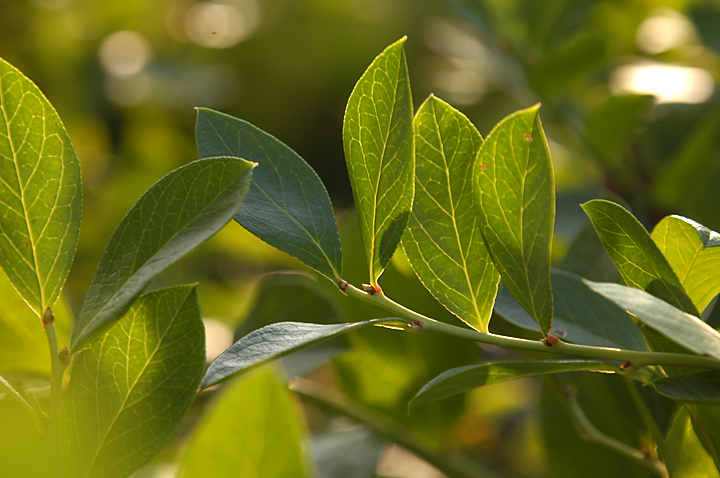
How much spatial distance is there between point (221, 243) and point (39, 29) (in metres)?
0.51

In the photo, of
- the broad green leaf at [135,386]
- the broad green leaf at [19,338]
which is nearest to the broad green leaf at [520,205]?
the broad green leaf at [135,386]

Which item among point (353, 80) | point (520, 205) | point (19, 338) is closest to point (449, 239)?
point (520, 205)

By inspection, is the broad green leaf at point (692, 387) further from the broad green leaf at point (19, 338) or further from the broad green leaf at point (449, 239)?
the broad green leaf at point (19, 338)

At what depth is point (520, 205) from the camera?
280 mm

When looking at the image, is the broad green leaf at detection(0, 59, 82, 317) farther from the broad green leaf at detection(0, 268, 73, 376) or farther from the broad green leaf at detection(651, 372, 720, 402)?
the broad green leaf at detection(651, 372, 720, 402)

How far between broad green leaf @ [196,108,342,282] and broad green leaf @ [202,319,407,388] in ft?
0.14

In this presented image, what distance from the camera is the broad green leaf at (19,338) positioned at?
15.4 inches

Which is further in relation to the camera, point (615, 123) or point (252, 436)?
point (615, 123)

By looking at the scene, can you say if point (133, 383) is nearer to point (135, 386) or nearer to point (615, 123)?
point (135, 386)

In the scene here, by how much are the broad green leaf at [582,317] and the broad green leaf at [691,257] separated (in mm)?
34

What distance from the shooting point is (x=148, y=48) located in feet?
4.30

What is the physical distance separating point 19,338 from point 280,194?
0.20 meters

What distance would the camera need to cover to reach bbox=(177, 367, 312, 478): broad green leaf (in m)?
0.17

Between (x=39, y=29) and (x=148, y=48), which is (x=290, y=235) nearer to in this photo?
(x=39, y=29)
